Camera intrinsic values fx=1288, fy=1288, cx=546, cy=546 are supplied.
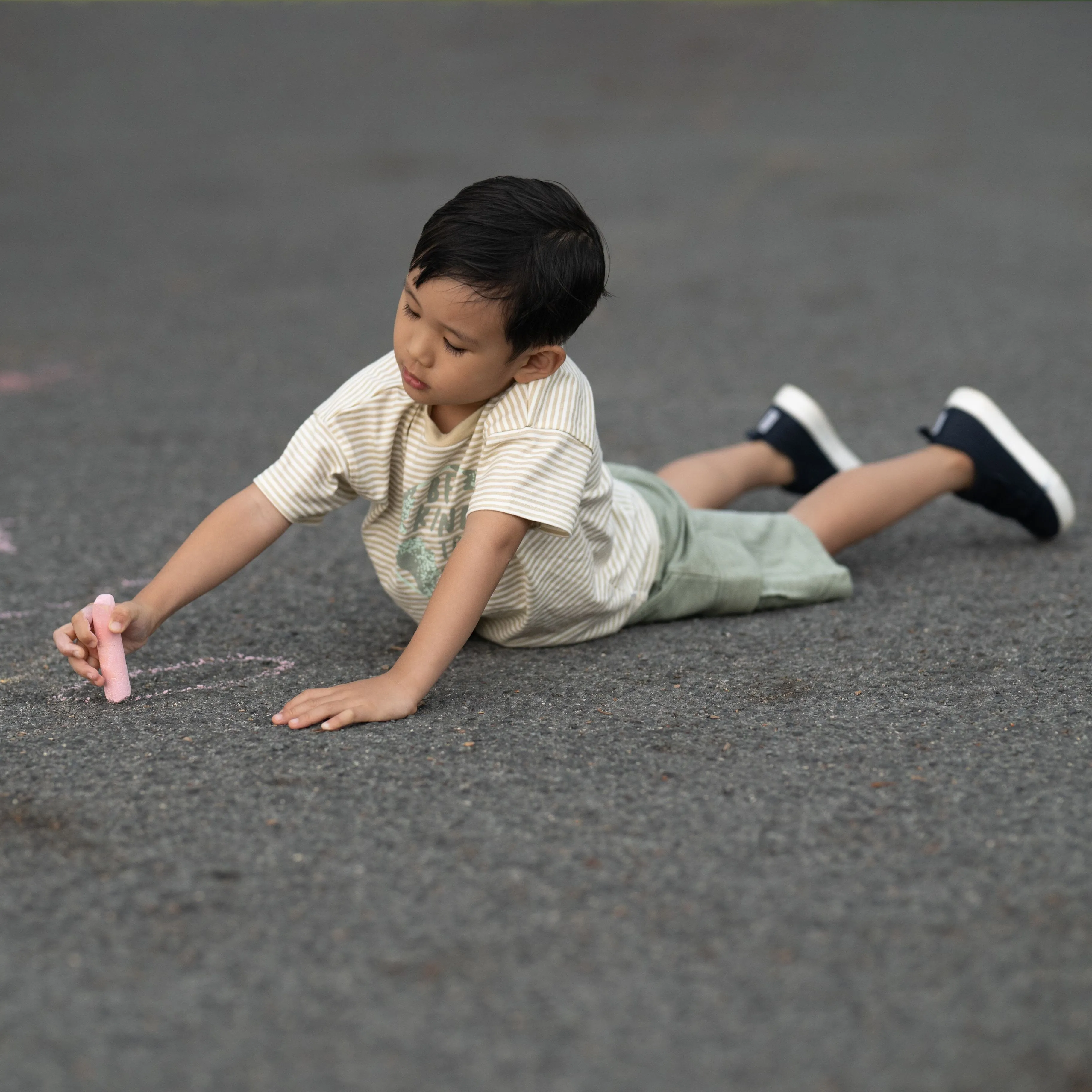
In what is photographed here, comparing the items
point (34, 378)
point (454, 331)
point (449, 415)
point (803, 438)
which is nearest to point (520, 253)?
point (454, 331)

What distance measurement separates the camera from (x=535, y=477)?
1785 mm

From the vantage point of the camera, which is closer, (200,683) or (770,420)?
(200,683)

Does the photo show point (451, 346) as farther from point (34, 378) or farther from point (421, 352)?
point (34, 378)

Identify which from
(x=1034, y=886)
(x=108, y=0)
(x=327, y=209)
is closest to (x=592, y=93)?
(x=327, y=209)

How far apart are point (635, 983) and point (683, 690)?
72cm

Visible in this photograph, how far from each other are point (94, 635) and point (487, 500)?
22.4 inches

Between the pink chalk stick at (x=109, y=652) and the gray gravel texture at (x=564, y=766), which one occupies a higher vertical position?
the pink chalk stick at (x=109, y=652)

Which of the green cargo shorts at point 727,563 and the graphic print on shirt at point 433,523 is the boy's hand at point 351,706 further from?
the green cargo shorts at point 727,563

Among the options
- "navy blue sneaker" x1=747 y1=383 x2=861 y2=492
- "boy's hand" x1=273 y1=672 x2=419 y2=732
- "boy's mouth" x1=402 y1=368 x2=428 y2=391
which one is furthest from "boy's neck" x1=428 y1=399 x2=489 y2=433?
"navy blue sneaker" x1=747 y1=383 x2=861 y2=492

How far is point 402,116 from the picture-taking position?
8.80 metres

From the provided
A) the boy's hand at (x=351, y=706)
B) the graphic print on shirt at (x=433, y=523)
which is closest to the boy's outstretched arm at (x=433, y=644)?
the boy's hand at (x=351, y=706)

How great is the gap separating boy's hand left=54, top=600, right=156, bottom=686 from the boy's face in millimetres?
484

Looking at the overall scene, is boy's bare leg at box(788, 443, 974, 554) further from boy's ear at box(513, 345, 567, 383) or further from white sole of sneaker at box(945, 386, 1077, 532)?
boy's ear at box(513, 345, 567, 383)

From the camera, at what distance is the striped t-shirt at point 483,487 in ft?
5.91
